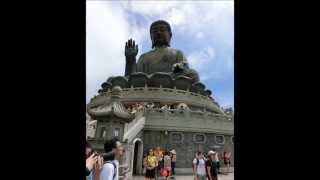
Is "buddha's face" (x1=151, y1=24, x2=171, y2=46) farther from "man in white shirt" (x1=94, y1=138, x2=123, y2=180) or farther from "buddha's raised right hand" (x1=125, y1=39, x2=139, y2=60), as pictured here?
"man in white shirt" (x1=94, y1=138, x2=123, y2=180)

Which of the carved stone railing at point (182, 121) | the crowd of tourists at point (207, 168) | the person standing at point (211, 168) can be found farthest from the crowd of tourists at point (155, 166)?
the carved stone railing at point (182, 121)

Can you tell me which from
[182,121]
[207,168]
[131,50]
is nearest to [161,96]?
[182,121]

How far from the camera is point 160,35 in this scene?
3241 centimetres

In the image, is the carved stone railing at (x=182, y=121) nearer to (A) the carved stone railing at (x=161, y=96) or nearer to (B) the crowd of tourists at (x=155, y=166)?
(B) the crowd of tourists at (x=155, y=166)

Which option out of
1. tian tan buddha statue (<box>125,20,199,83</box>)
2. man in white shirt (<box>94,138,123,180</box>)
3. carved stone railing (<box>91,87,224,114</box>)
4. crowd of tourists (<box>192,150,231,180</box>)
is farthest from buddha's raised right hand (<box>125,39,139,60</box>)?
man in white shirt (<box>94,138,123,180</box>)

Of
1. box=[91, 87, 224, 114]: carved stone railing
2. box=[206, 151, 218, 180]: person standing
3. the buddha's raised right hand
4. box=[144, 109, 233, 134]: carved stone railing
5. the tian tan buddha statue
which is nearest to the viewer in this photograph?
box=[206, 151, 218, 180]: person standing

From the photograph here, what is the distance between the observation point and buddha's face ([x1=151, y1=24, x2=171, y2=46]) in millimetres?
32344

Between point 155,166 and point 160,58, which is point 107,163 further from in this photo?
point 160,58

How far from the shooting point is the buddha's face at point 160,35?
32344 millimetres
